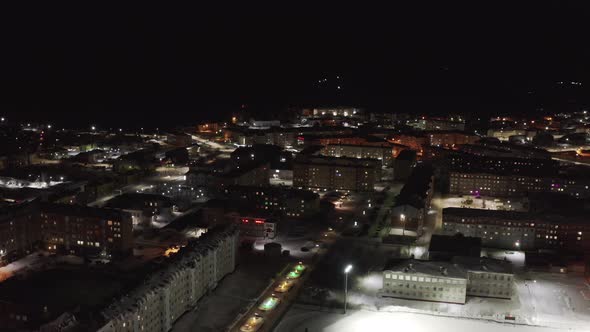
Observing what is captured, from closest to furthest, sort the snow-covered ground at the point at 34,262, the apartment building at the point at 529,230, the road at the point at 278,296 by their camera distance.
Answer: the road at the point at 278,296 → the snow-covered ground at the point at 34,262 → the apartment building at the point at 529,230

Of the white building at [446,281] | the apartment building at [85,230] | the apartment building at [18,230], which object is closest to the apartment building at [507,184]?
the white building at [446,281]

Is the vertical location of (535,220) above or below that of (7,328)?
above

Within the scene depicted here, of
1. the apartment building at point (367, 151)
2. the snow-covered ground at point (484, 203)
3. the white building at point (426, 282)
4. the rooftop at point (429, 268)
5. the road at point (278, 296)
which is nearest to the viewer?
the road at point (278, 296)

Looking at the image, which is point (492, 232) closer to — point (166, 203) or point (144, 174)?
point (166, 203)

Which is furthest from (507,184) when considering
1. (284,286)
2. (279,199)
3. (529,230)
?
(284,286)

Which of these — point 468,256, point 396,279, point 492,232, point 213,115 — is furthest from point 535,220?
point 213,115

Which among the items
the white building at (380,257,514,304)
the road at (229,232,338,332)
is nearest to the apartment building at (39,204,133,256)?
the road at (229,232,338,332)

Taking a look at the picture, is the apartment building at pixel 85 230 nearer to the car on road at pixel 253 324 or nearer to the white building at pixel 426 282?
the car on road at pixel 253 324

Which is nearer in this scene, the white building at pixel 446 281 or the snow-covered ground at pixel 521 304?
the snow-covered ground at pixel 521 304
